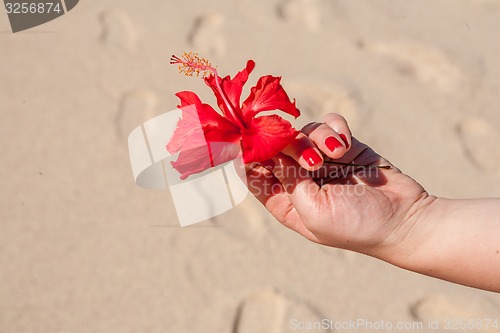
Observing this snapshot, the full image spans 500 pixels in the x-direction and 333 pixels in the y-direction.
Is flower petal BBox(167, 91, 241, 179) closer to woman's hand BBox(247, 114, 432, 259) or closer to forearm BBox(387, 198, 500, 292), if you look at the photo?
woman's hand BBox(247, 114, 432, 259)

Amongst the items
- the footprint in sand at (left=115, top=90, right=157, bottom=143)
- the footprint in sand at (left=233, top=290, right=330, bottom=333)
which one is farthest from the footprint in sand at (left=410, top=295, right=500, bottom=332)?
the footprint in sand at (left=115, top=90, right=157, bottom=143)

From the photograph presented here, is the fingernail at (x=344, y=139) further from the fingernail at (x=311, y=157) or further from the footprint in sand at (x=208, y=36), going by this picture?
the footprint in sand at (x=208, y=36)

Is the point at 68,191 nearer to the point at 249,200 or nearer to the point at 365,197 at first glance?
the point at 249,200

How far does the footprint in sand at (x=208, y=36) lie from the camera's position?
8.20 ft

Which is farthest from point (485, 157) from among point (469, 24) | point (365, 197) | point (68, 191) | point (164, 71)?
point (68, 191)

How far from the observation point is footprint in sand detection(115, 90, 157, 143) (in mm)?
2311

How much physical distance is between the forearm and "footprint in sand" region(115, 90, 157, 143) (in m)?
1.16

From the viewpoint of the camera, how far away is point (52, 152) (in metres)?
2.26

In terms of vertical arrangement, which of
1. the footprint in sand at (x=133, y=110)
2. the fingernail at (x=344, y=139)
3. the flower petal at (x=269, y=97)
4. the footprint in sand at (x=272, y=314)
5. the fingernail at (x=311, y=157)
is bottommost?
the footprint in sand at (x=272, y=314)

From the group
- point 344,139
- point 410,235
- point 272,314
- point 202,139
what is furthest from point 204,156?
point 272,314

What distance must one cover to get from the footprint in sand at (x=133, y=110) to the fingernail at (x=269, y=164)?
939 millimetres

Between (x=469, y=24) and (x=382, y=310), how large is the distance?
1322 mm

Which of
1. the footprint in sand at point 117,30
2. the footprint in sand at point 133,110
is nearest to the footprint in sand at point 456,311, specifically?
the footprint in sand at point 133,110

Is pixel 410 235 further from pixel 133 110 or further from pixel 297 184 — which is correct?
pixel 133 110
